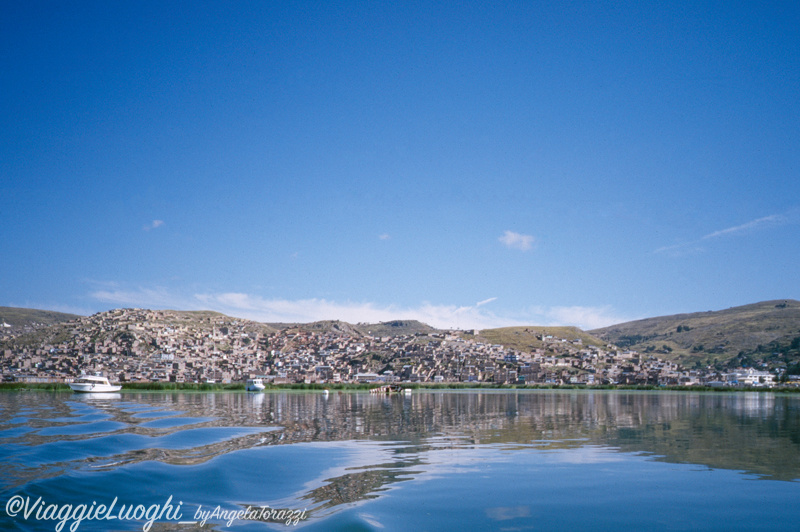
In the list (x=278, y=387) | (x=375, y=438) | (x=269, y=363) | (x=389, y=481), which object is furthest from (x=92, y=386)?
(x=269, y=363)

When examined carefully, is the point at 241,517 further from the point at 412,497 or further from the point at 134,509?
the point at 412,497

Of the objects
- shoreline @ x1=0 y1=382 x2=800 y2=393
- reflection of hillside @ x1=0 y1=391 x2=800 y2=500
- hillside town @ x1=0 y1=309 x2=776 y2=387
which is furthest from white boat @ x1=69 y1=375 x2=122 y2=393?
hillside town @ x1=0 y1=309 x2=776 y2=387

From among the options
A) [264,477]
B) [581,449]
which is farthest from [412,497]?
[581,449]

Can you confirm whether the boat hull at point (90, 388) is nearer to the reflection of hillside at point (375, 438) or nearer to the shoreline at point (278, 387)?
the shoreline at point (278, 387)

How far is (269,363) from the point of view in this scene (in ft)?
565

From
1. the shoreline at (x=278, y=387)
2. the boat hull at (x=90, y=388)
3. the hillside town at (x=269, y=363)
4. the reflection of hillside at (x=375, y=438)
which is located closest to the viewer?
the reflection of hillside at (x=375, y=438)

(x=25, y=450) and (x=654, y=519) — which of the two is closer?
(x=654, y=519)

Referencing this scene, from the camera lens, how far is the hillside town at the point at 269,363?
143000 mm

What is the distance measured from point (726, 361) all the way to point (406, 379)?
107 m

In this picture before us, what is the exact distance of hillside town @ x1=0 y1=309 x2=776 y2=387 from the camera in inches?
5630

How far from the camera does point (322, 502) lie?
12.1 meters

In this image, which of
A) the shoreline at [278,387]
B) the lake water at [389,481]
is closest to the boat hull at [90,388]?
the shoreline at [278,387]

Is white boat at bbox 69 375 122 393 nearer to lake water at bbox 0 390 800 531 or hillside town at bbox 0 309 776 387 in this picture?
hillside town at bbox 0 309 776 387

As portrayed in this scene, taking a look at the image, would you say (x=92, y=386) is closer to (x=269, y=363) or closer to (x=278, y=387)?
(x=278, y=387)
